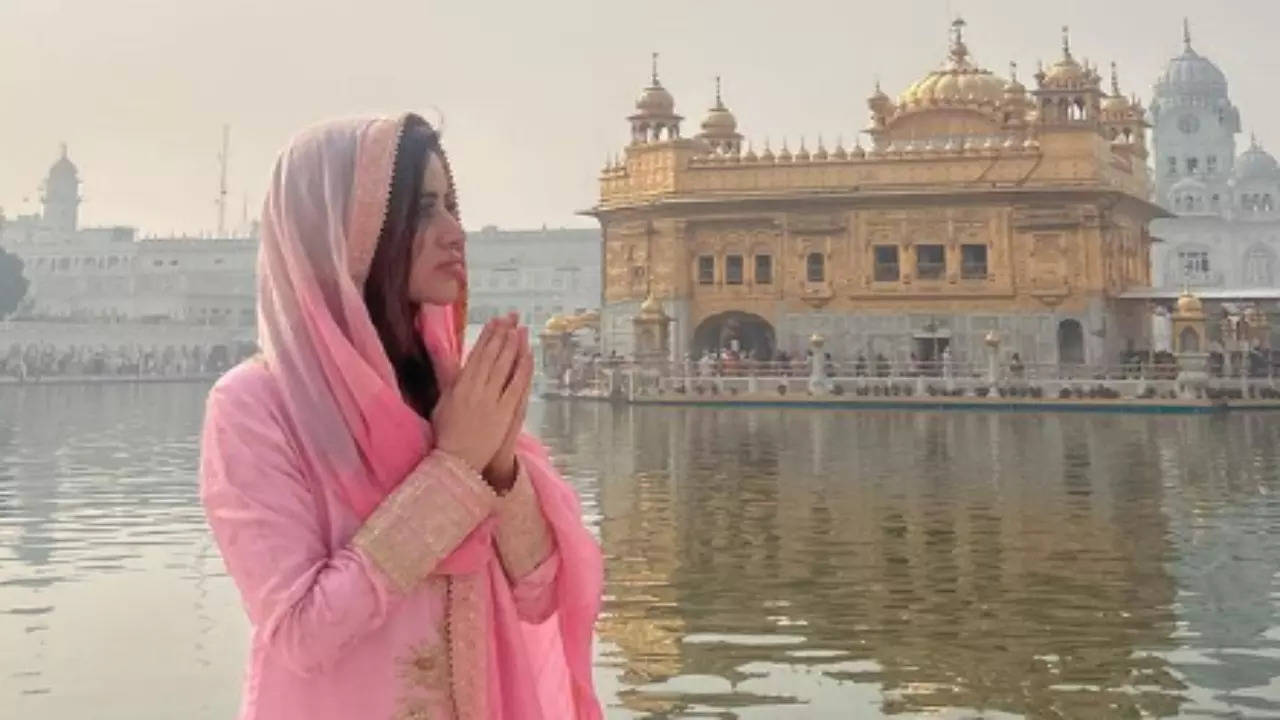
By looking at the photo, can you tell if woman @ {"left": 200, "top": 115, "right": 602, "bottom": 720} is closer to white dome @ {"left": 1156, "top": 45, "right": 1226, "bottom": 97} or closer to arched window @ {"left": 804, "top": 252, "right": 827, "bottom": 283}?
arched window @ {"left": 804, "top": 252, "right": 827, "bottom": 283}

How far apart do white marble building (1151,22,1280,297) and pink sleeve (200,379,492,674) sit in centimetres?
6143

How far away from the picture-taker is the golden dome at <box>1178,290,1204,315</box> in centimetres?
2883

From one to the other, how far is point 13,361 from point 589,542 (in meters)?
57.3

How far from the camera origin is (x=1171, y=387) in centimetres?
2686

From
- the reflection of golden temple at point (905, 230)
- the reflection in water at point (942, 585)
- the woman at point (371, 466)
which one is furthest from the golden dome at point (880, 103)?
the woman at point (371, 466)

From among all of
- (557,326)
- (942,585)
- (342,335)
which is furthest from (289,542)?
(557,326)

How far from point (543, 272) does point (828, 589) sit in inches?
2786

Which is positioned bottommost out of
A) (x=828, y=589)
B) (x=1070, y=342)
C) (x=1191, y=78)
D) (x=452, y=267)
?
(x=828, y=589)

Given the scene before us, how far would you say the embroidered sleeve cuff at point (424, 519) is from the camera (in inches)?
72.7

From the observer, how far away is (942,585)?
7.28 m

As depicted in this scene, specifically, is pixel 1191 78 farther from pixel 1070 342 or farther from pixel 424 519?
pixel 424 519

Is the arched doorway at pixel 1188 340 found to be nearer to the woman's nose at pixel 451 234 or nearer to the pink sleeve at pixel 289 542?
the woman's nose at pixel 451 234

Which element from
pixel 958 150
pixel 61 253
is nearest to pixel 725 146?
pixel 958 150

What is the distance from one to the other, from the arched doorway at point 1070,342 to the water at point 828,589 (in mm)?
17232
